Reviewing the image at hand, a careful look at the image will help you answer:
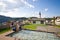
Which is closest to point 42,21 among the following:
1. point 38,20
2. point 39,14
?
point 38,20

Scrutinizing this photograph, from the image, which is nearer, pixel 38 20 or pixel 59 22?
pixel 59 22

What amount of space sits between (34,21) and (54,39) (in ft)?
115

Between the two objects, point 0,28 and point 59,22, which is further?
point 59,22

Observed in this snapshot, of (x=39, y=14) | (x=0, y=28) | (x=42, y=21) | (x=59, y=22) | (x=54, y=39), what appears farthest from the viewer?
(x=39, y=14)

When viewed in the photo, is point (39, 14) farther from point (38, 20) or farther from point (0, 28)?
point (0, 28)

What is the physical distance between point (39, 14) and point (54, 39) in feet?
143

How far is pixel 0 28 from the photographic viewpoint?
957 inches

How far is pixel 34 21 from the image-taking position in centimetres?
5478

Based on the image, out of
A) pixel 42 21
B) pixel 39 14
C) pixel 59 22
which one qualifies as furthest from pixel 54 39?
pixel 39 14

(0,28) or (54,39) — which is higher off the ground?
(0,28)

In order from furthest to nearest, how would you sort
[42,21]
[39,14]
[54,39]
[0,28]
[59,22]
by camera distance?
1. [39,14]
2. [42,21]
3. [59,22]
4. [0,28]
5. [54,39]

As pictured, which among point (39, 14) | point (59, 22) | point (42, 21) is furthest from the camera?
point (39, 14)

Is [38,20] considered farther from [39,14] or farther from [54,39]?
[54,39]

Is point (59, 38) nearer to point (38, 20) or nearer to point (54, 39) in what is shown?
point (54, 39)
